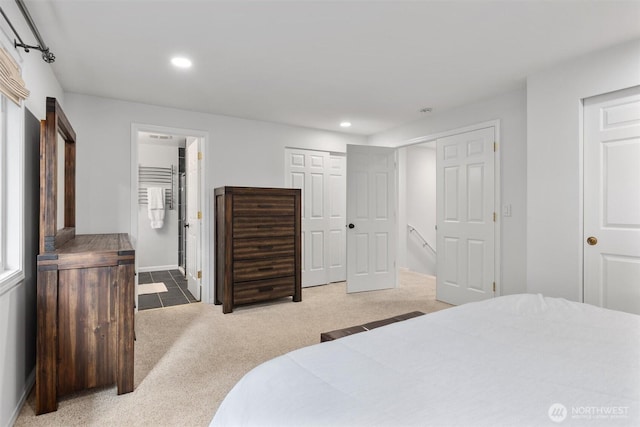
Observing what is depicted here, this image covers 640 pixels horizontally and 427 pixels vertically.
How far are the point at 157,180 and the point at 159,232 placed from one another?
0.95 metres

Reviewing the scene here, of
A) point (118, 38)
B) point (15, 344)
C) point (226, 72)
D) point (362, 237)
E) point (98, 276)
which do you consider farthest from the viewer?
point (362, 237)

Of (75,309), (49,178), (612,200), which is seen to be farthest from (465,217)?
(49,178)

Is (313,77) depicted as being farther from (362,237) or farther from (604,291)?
(604,291)

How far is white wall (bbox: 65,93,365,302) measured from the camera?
3572 mm

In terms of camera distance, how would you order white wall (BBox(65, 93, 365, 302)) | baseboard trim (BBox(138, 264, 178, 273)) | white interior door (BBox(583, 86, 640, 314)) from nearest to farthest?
1. white interior door (BBox(583, 86, 640, 314))
2. white wall (BBox(65, 93, 365, 302))
3. baseboard trim (BBox(138, 264, 178, 273))

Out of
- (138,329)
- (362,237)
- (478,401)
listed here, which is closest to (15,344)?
(138,329)

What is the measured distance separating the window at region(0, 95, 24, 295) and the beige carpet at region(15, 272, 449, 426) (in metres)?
0.86

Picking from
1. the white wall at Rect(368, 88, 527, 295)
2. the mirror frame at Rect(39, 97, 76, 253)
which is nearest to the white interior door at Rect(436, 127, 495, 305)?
the white wall at Rect(368, 88, 527, 295)

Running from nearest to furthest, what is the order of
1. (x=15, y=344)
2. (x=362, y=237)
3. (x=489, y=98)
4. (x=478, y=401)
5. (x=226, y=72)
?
1. (x=478, y=401)
2. (x=15, y=344)
3. (x=226, y=72)
4. (x=489, y=98)
5. (x=362, y=237)

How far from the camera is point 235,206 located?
3.81 metres

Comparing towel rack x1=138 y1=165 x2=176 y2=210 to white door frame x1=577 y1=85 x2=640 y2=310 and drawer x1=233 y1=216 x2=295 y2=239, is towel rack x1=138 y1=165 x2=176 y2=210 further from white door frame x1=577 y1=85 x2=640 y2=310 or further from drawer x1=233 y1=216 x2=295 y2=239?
white door frame x1=577 y1=85 x2=640 y2=310

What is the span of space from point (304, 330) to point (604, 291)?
7.89 feet

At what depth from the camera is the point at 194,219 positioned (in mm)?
4461

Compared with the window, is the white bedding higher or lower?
lower
